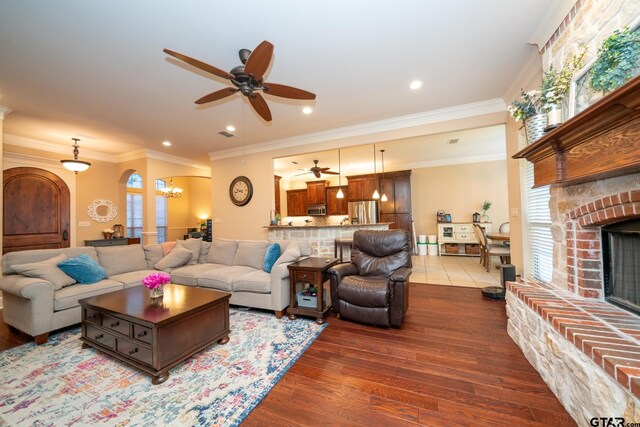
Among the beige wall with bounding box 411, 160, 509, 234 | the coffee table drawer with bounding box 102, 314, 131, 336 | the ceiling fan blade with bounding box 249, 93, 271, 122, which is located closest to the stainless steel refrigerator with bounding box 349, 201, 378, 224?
the beige wall with bounding box 411, 160, 509, 234

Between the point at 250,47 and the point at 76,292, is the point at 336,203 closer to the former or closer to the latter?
the point at 250,47

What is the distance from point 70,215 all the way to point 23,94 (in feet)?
9.87

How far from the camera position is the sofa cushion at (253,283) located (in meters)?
3.01

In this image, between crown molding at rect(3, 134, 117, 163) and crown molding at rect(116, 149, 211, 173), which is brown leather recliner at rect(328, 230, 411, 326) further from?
crown molding at rect(3, 134, 117, 163)

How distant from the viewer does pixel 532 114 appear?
205 cm

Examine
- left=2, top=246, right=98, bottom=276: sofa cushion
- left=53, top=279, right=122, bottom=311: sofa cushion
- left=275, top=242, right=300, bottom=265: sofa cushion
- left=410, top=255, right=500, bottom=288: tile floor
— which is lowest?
left=410, top=255, right=500, bottom=288: tile floor

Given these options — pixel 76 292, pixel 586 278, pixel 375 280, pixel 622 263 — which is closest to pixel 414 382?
pixel 375 280

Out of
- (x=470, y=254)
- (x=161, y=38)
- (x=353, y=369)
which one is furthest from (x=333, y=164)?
(x=353, y=369)

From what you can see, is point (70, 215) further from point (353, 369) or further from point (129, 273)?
point (353, 369)

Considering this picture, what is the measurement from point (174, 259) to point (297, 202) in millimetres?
5306

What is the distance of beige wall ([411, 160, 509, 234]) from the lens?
6.83 metres

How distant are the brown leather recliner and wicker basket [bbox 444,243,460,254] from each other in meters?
4.82

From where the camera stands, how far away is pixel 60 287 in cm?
265

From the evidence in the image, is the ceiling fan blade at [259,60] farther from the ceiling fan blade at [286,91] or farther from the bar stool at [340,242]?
the bar stool at [340,242]
